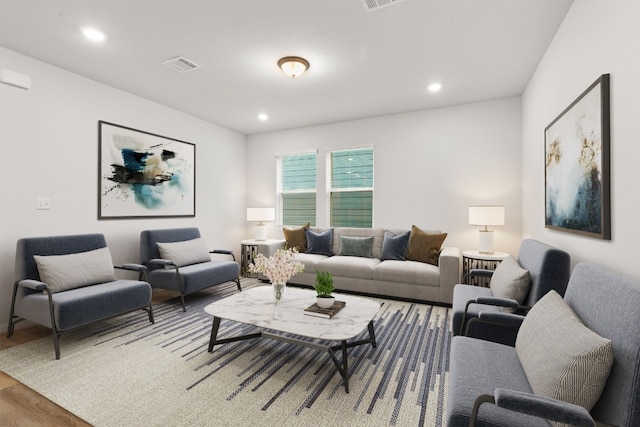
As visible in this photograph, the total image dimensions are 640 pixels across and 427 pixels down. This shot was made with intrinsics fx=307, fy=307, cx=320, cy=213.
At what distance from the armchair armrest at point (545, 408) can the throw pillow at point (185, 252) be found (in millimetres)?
3734

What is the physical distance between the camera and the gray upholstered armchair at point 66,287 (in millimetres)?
2582

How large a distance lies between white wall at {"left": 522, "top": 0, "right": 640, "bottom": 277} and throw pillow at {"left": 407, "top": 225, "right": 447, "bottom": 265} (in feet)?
4.54

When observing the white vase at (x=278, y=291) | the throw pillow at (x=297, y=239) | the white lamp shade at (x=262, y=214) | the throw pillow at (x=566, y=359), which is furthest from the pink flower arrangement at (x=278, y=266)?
the white lamp shade at (x=262, y=214)

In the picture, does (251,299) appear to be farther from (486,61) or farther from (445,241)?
(486,61)

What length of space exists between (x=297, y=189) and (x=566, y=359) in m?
4.91

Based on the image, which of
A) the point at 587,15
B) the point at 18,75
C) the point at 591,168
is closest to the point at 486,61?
the point at 587,15

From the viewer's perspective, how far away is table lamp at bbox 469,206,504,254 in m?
3.86

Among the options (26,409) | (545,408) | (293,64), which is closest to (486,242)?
(293,64)

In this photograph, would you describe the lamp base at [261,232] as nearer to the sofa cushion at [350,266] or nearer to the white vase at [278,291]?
the sofa cushion at [350,266]

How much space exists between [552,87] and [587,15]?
2.68 feet

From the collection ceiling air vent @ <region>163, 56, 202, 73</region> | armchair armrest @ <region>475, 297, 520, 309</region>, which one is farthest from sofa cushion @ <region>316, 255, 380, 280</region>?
ceiling air vent @ <region>163, 56, 202, 73</region>

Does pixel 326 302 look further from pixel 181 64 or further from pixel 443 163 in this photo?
pixel 443 163

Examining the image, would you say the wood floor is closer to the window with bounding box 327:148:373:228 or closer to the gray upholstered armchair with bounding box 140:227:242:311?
the gray upholstered armchair with bounding box 140:227:242:311

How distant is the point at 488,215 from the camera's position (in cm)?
388
